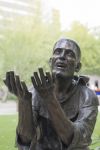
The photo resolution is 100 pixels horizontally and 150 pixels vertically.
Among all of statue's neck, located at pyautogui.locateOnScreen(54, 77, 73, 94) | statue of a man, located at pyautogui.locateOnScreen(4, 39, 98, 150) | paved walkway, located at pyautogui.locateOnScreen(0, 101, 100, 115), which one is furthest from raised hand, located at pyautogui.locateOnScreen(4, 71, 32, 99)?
paved walkway, located at pyautogui.locateOnScreen(0, 101, 100, 115)

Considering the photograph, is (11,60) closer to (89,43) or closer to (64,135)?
(89,43)

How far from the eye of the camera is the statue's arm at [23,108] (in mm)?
648

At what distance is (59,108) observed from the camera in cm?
64

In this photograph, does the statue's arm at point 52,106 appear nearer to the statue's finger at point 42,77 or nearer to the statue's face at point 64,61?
the statue's finger at point 42,77

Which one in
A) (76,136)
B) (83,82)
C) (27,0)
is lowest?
(76,136)

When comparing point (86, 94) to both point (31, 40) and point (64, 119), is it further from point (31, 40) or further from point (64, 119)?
point (31, 40)

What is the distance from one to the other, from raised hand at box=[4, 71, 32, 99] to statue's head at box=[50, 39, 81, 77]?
0.32 ft

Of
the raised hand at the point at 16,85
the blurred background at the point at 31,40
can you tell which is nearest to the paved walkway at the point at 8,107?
the blurred background at the point at 31,40

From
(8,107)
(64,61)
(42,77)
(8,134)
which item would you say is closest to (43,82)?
(42,77)

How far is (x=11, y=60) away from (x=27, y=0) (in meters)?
1.97

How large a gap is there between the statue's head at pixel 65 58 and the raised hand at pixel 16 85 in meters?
0.10

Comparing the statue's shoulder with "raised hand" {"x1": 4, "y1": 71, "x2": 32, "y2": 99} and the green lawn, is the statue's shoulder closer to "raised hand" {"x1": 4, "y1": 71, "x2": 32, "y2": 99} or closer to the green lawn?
"raised hand" {"x1": 4, "y1": 71, "x2": 32, "y2": 99}

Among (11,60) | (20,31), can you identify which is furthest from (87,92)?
(20,31)

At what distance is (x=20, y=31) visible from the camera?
4.14 m
